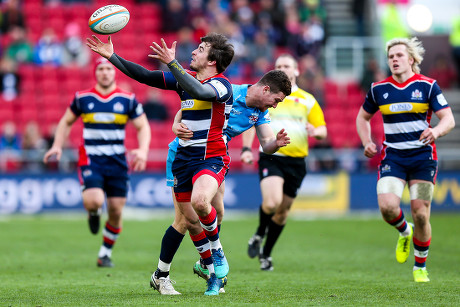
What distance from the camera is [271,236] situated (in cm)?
1062

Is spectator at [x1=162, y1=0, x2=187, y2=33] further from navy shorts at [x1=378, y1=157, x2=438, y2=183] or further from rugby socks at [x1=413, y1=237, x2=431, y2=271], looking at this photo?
rugby socks at [x1=413, y1=237, x2=431, y2=271]

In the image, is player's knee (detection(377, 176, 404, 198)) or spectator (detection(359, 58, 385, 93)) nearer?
player's knee (detection(377, 176, 404, 198))

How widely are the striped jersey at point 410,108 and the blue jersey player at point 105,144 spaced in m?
3.42

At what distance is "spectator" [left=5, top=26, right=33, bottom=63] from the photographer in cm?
2256

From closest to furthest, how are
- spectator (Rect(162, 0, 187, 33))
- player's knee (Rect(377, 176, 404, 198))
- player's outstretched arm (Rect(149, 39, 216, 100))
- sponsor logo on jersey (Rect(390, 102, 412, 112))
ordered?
1. player's outstretched arm (Rect(149, 39, 216, 100))
2. player's knee (Rect(377, 176, 404, 198))
3. sponsor logo on jersey (Rect(390, 102, 412, 112))
4. spectator (Rect(162, 0, 187, 33))

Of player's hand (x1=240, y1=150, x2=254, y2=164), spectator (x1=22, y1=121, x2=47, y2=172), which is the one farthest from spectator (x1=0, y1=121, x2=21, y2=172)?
player's hand (x1=240, y1=150, x2=254, y2=164)

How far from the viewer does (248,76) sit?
23.5 m

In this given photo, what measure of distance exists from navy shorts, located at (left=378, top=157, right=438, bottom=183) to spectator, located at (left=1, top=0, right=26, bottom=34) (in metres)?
16.5

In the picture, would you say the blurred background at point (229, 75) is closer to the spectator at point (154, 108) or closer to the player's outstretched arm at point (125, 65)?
the spectator at point (154, 108)

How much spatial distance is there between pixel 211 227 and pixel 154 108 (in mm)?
14384

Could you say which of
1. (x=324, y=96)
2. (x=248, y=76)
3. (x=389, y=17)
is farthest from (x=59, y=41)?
(x=389, y=17)

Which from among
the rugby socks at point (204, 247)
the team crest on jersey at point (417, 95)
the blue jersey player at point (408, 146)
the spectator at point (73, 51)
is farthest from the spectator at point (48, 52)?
the rugby socks at point (204, 247)

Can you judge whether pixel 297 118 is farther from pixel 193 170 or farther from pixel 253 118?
pixel 193 170

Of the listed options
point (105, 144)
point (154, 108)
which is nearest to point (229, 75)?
point (154, 108)
